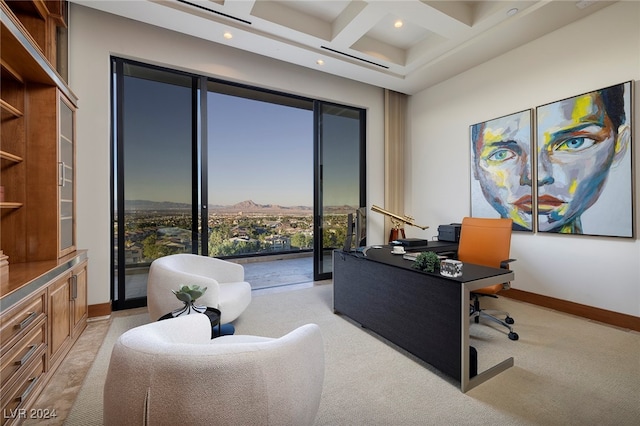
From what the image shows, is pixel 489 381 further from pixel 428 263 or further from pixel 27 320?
pixel 27 320

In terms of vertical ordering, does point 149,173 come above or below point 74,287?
above

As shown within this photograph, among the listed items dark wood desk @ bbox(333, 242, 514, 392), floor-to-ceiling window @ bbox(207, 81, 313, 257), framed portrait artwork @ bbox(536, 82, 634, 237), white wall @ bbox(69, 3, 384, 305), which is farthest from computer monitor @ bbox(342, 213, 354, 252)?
floor-to-ceiling window @ bbox(207, 81, 313, 257)

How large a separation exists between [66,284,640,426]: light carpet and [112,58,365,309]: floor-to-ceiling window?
120 centimetres

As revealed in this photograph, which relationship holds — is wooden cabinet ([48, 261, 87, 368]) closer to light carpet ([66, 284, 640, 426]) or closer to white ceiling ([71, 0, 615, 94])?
light carpet ([66, 284, 640, 426])

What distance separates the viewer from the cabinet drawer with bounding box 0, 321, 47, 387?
1.40 m

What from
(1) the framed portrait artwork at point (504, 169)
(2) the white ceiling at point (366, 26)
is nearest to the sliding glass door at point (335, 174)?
(2) the white ceiling at point (366, 26)

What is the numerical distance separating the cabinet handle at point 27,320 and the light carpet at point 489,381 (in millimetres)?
556

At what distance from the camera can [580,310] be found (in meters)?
3.01

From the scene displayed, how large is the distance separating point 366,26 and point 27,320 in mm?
3850

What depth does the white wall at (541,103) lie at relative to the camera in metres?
2.74

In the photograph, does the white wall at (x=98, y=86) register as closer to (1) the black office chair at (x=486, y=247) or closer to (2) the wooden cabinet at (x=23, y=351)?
(2) the wooden cabinet at (x=23, y=351)

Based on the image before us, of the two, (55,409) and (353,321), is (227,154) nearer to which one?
(353,321)

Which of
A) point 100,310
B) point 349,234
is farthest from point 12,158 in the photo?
point 349,234

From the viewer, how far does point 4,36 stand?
169 centimetres
